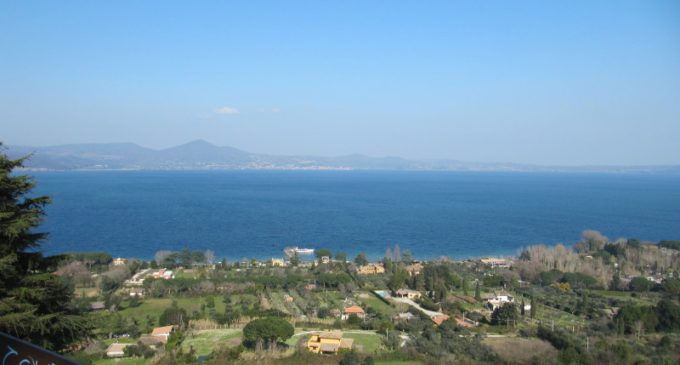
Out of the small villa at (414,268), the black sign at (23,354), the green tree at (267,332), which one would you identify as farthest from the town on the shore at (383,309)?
the black sign at (23,354)

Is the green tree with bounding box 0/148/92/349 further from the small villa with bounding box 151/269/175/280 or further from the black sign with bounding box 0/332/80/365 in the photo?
the small villa with bounding box 151/269/175/280

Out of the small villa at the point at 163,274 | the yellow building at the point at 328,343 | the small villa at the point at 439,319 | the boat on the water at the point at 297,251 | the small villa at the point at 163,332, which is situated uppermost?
the yellow building at the point at 328,343

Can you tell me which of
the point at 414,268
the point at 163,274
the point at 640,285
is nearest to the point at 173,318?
the point at 163,274

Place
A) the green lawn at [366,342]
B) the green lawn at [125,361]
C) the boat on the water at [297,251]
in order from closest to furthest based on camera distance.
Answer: the green lawn at [125,361], the green lawn at [366,342], the boat on the water at [297,251]

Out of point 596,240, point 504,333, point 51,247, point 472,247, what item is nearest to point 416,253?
point 472,247

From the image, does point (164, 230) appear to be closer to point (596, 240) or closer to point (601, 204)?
point (596, 240)

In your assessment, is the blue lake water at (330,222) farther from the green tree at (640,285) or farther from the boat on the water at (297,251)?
the green tree at (640,285)

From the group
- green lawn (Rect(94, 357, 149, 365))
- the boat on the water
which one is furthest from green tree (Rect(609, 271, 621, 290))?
green lawn (Rect(94, 357, 149, 365))
